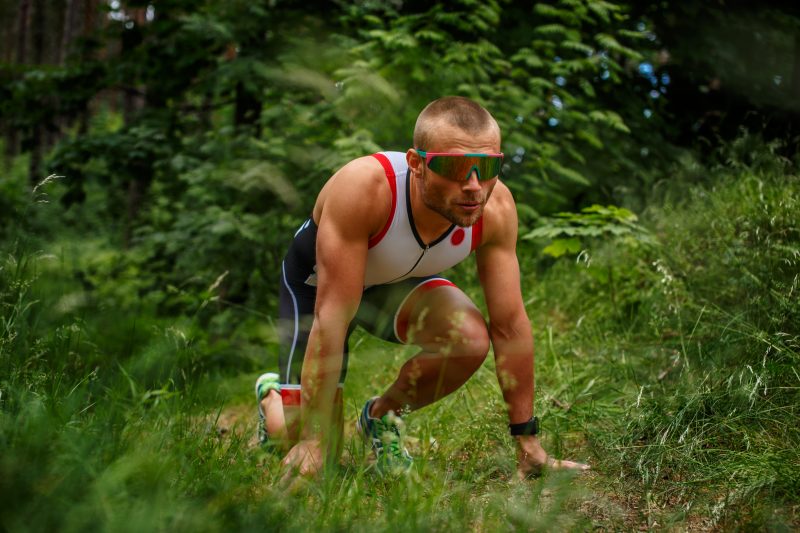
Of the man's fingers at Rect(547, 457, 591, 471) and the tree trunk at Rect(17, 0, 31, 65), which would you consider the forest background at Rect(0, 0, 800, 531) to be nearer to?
the man's fingers at Rect(547, 457, 591, 471)

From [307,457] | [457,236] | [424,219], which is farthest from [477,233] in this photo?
[307,457]

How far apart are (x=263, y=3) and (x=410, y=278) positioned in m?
3.40

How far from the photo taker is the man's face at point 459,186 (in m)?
2.55

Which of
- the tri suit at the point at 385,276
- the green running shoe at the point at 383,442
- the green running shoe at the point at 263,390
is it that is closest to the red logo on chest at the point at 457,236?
the tri suit at the point at 385,276

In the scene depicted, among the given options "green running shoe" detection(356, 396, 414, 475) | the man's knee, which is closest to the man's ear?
the man's knee

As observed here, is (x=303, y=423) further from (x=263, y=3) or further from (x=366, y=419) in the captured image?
(x=263, y=3)

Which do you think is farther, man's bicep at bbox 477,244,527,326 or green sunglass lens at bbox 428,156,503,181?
man's bicep at bbox 477,244,527,326

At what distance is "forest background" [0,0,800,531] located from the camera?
2137 millimetres

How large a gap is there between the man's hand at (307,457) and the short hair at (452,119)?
114 cm

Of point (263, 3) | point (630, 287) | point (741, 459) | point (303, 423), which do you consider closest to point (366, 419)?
point (303, 423)

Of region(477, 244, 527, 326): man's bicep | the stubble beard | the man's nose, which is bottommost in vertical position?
region(477, 244, 527, 326): man's bicep

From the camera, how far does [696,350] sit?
3301mm

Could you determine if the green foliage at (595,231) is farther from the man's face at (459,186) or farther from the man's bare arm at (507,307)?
the man's face at (459,186)

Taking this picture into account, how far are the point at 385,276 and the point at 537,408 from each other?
3.18ft
